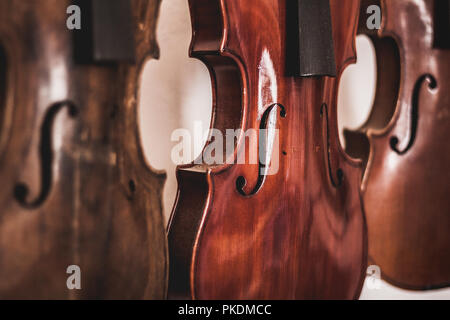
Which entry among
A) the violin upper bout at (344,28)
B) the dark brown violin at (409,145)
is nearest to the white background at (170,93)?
the violin upper bout at (344,28)

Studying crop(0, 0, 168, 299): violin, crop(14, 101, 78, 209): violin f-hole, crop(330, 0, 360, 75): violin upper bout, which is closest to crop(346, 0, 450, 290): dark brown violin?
crop(330, 0, 360, 75): violin upper bout

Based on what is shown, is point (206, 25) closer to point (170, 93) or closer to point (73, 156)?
point (170, 93)

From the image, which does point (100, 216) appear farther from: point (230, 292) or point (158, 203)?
point (230, 292)

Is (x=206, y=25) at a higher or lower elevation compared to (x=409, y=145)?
higher

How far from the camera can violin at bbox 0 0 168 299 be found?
2.39ft

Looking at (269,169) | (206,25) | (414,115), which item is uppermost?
(206,25)

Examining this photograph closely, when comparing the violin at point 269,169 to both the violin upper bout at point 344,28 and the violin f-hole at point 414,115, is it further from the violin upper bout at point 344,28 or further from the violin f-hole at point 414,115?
the violin f-hole at point 414,115

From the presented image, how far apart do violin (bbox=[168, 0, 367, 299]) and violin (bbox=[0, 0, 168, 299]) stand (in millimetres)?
128

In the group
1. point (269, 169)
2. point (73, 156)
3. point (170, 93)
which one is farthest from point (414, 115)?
point (73, 156)

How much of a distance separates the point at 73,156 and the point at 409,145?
1.05 metres

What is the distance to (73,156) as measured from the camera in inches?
31.5

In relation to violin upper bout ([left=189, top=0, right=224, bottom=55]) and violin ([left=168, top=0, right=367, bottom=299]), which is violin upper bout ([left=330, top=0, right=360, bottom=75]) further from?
violin upper bout ([left=189, top=0, right=224, bottom=55])

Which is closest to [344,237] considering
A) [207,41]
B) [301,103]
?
[301,103]

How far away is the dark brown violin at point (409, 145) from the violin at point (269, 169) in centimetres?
18
